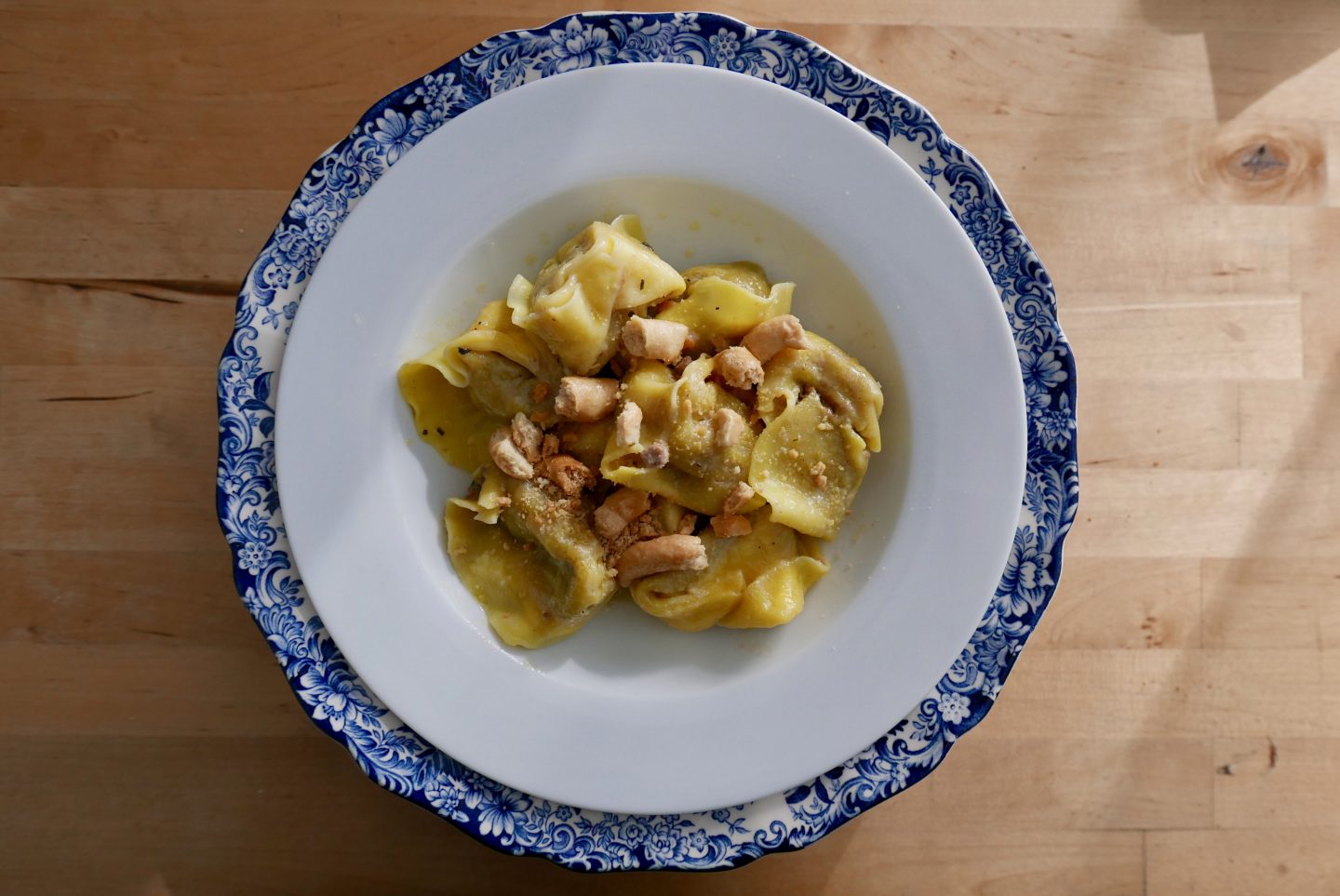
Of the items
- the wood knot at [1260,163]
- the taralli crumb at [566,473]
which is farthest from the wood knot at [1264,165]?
the taralli crumb at [566,473]

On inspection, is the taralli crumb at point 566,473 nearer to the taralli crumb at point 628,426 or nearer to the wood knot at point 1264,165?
the taralli crumb at point 628,426

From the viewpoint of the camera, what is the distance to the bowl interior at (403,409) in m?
2.45

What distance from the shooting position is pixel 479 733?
97.3 inches

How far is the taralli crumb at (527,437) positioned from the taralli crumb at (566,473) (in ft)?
0.13

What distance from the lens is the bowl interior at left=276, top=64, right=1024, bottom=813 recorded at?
245 cm

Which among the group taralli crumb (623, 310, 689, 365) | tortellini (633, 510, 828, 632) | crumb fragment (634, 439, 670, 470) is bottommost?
tortellini (633, 510, 828, 632)

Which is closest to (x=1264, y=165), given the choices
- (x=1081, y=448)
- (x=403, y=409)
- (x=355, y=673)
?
(x=1081, y=448)

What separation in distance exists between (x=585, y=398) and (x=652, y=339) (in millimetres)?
241

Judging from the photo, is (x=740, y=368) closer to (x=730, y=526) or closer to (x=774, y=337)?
(x=774, y=337)

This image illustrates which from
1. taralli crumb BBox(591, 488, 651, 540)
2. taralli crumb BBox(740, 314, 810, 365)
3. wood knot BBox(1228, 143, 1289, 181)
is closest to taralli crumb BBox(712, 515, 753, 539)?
taralli crumb BBox(591, 488, 651, 540)

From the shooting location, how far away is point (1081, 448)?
3.01m

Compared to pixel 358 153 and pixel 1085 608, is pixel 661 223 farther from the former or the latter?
pixel 1085 608

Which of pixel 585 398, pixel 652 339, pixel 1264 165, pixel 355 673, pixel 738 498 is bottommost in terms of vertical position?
pixel 355 673

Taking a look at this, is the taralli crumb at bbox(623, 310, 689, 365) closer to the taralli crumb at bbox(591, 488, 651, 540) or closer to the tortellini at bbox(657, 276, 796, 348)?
the tortellini at bbox(657, 276, 796, 348)
